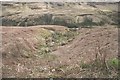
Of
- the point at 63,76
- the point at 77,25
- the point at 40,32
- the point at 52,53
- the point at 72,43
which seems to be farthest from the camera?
the point at 77,25

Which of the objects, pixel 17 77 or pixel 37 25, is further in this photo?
pixel 37 25

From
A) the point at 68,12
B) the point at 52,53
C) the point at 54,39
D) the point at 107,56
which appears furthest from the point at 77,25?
the point at 107,56

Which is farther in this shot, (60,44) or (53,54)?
(60,44)

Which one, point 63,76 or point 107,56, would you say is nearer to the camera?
point 63,76

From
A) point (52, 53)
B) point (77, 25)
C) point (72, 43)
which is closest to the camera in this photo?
point (52, 53)

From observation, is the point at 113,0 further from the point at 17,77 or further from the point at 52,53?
the point at 17,77

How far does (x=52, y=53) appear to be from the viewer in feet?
47.0

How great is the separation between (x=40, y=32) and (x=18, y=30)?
109 cm

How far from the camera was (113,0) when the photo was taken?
25.1 metres

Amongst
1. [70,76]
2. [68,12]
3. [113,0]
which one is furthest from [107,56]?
[113,0]

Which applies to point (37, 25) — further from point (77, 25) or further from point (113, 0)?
point (113, 0)

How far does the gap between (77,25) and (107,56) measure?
594cm

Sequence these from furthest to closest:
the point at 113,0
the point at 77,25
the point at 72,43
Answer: the point at 113,0
the point at 77,25
the point at 72,43

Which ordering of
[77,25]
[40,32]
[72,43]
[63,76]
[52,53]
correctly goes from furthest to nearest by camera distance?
[77,25]
[40,32]
[72,43]
[52,53]
[63,76]
